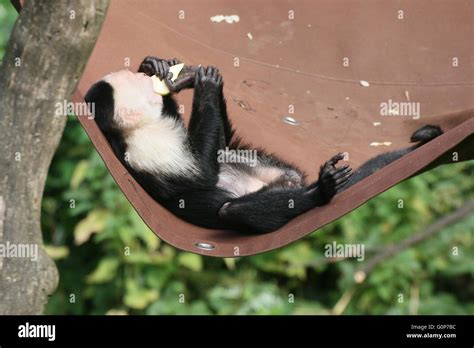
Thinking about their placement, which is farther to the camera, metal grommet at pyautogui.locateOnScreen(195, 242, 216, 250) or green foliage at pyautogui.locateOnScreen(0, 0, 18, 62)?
green foliage at pyautogui.locateOnScreen(0, 0, 18, 62)

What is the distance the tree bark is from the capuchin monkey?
105 cm

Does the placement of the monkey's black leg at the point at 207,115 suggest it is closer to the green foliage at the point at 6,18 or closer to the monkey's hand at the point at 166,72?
the monkey's hand at the point at 166,72

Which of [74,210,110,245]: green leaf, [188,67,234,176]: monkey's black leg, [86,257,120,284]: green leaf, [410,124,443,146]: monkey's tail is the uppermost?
[188,67,234,176]: monkey's black leg

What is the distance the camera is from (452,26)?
3.84 m

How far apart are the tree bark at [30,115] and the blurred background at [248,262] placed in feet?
8.32

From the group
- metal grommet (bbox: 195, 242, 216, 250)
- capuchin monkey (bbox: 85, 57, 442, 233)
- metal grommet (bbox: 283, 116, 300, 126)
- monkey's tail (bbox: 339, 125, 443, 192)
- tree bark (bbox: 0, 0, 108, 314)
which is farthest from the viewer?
metal grommet (bbox: 283, 116, 300, 126)

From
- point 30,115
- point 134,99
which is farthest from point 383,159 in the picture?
point 30,115

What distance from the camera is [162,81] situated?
361 centimetres

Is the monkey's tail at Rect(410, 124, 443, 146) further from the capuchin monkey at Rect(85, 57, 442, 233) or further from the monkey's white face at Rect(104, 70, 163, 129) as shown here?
the monkey's white face at Rect(104, 70, 163, 129)

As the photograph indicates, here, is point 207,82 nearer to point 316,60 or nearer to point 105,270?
point 316,60

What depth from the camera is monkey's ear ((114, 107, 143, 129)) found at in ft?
11.9

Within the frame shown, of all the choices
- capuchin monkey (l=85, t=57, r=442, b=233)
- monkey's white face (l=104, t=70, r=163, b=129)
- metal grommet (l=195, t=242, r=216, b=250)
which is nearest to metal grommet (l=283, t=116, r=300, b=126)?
capuchin monkey (l=85, t=57, r=442, b=233)

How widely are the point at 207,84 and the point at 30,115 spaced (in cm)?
132

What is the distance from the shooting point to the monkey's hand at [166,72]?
357 cm
